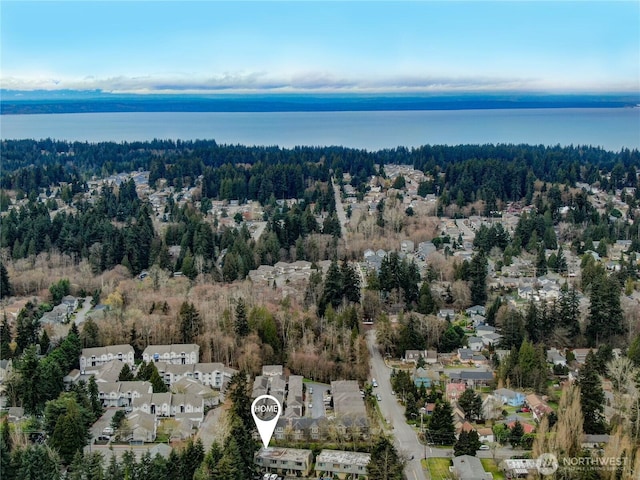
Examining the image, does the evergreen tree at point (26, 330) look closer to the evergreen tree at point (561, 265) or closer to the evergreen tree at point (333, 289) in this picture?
the evergreen tree at point (333, 289)

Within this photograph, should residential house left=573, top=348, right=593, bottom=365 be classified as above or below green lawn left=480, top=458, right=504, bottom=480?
above

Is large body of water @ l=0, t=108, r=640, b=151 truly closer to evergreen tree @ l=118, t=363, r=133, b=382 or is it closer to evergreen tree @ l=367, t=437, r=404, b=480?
evergreen tree @ l=118, t=363, r=133, b=382

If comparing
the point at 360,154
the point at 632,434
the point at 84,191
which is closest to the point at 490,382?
the point at 632,434

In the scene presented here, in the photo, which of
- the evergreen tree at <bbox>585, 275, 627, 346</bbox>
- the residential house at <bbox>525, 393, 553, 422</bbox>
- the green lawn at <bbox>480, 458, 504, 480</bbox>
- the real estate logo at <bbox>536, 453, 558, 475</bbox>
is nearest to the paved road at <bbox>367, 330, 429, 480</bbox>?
the green lawn at <bbox>480, 458, 504, 480</bbox>

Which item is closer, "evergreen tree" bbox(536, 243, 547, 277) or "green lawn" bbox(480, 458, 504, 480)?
"green lawn" bbox(480, 458, 504, 480)

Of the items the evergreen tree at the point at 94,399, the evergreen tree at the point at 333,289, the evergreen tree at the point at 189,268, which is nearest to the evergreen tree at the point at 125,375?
the evergreen tree at the point at 94,399

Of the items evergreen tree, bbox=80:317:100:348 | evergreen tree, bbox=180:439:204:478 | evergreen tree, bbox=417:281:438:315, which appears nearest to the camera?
Result: evergreen tree, bbox=180:439:204:478

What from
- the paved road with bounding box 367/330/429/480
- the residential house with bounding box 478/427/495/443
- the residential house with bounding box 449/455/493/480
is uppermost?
the residential house with bounding box 449/455/493/480

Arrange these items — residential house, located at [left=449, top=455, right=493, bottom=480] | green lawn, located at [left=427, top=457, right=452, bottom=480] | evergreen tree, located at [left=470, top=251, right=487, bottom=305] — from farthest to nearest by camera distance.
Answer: evergreen tree, located at [left=470, top=251, right=487, bottom=305], green lawn, located at [left=427, top=457, right=452, bottom=480], residential house, located at [left=449, top=455, right=493, bottom=480]
